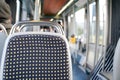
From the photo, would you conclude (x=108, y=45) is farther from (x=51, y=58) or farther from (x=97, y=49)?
(x=51, y=58)

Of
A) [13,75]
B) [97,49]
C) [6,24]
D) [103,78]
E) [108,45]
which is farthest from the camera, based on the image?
[97,49]

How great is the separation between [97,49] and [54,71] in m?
4.78

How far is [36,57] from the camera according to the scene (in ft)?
6.16

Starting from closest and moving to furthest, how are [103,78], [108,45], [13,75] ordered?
1. [13,75]
2. [103,78]
3. [108,45]

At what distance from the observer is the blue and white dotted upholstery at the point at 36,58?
6.02 feet

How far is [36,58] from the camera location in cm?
188

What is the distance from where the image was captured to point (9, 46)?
6.02 ft

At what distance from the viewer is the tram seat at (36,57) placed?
1833 mm

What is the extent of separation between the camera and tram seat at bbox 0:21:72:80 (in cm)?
183

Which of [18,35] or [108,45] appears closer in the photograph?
[18,35]

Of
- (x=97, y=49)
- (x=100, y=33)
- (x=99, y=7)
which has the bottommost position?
(x=97, y=49)

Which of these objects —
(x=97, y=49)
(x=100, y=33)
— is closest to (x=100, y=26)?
(x=100, y=33)

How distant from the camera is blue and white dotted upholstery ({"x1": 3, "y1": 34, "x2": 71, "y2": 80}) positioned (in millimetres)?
1836

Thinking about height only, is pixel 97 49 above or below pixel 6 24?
below
